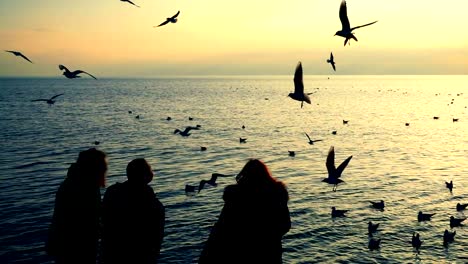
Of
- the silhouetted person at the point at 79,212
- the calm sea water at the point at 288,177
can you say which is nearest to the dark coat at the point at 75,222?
the silhouetted person at the point at 79,212

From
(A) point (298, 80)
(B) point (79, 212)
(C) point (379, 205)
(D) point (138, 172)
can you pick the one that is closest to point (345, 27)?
(A) point (298, 80)

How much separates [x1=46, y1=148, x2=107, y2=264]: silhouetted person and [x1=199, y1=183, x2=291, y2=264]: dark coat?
5.91 feet

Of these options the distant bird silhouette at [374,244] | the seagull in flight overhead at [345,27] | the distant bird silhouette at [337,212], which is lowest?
the distant bird silhouette at [374,244]

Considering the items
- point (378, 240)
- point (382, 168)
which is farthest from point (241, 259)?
point (382, 168)

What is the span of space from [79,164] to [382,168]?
31.2 metres

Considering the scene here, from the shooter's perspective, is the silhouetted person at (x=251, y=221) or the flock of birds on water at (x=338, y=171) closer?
the silhouetted person at (x=251, y=221)

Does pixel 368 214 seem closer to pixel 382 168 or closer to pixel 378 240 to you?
pixel 378 240

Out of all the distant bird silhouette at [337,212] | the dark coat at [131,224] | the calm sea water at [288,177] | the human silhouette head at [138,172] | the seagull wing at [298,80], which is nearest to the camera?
the human silhouette head at [138,172]

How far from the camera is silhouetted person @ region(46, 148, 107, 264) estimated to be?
211 inches

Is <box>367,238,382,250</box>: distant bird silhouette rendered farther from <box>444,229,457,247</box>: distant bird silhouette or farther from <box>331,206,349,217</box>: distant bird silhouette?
<box>331,206,349,217</box>: distant bird silhouette

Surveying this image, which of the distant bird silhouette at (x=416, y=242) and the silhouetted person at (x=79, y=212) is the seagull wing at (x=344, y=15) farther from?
the distant bird silhouette at (x=416, y=242)

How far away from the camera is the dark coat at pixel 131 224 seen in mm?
5289

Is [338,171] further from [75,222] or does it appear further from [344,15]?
[75,222]

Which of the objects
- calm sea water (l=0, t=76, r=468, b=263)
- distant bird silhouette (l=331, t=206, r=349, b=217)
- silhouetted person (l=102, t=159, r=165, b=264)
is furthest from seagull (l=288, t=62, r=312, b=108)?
distant bird silhouette (l=331, t=206, r=349, b=217)
